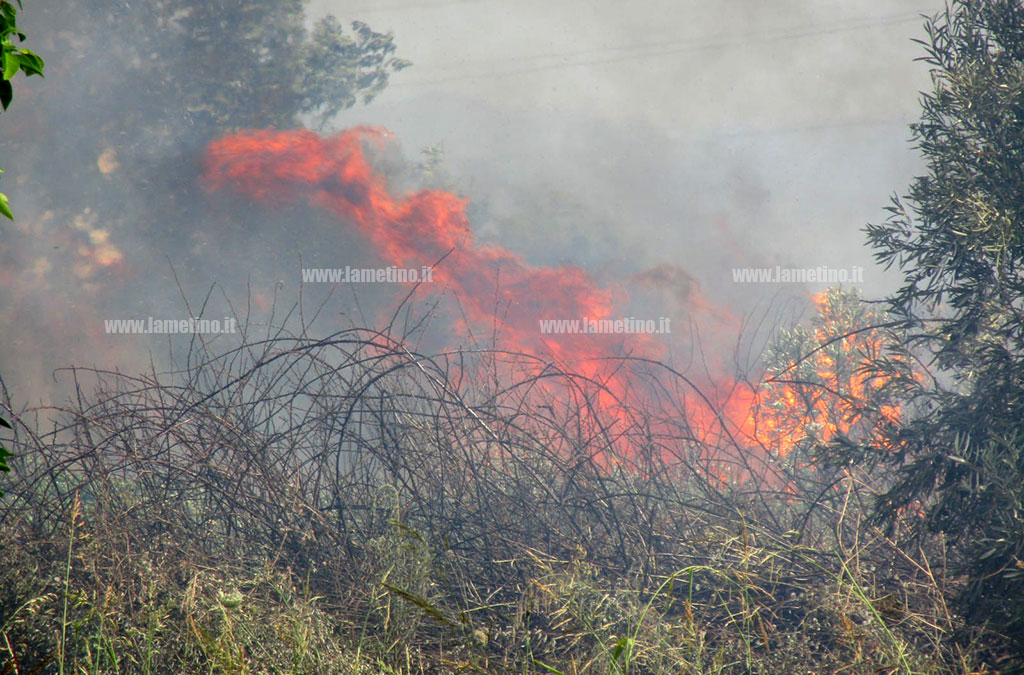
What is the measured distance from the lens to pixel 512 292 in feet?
51.7

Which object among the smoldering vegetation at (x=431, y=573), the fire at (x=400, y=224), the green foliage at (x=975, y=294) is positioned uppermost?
the fire at (x=400, y=224)

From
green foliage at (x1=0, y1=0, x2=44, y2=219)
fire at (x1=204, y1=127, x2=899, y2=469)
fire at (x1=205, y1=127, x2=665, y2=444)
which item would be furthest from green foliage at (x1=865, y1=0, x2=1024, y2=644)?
fire at (x1=205, y1=127, x2=665, y2=444)

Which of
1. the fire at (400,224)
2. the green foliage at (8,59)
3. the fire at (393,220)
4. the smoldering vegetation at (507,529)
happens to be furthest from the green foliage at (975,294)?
the fire at (393,220)

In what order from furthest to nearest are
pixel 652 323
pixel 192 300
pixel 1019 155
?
pixel 652 323, pixel 192 300, pixel 1019 155

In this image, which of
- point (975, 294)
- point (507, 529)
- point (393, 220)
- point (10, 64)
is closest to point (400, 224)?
point (393, 220)

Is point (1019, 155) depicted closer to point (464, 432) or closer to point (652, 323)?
point (464, 432)

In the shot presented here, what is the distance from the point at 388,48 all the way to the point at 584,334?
9.56 metres

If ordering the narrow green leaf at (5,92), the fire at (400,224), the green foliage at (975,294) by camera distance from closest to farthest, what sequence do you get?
the narrow green leaf at (5,92), the green foliage at (975,294), the fire at (400,224)

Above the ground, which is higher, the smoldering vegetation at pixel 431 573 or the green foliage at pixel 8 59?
the green foliage at pixel 8 59

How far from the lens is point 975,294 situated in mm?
4098

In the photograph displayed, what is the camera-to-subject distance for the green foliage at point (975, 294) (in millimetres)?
3697

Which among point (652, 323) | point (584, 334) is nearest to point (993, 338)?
point (584, 334)

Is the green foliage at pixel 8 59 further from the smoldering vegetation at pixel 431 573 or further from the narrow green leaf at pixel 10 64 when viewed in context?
the smoldering vegetation at pixel 431 573

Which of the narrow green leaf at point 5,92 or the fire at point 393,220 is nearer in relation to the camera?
the narrow green leaf at point 5,92
